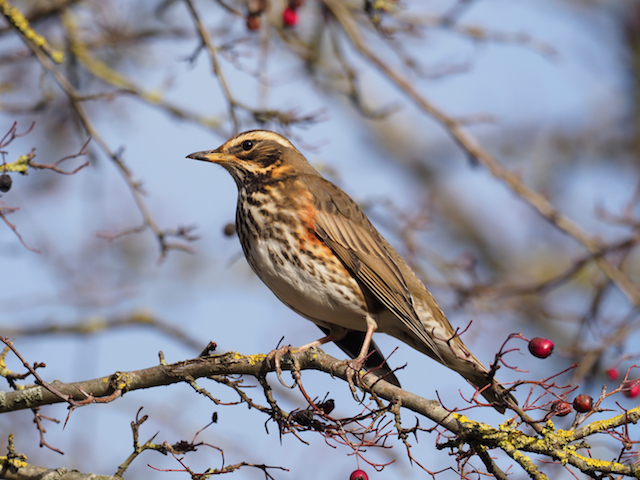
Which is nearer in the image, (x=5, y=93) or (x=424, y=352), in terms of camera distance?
(x=424, y=352)

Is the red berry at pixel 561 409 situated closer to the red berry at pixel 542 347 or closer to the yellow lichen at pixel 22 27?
the red berry at pixel 542 347

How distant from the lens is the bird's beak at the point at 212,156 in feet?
14.8

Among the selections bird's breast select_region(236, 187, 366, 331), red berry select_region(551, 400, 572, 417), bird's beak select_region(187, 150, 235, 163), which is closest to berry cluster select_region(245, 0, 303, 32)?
bird's beak select_region(187, 150, 235, 163)

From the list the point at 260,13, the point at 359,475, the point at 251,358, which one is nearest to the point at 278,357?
the point at 251,358

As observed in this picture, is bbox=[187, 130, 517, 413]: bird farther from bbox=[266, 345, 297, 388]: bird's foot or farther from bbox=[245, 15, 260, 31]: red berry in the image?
bbox=[245, 15, 260, 31]: red berry

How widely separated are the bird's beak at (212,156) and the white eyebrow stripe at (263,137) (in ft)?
0.41

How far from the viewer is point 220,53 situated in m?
4.57

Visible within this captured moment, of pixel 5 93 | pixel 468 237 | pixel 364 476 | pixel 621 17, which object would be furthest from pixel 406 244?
pixel 621 17

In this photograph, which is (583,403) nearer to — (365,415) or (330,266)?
(365,415)

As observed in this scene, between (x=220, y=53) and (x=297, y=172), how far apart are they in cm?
96

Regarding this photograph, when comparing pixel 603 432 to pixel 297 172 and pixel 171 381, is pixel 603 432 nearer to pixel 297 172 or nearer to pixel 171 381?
pixel 171 381

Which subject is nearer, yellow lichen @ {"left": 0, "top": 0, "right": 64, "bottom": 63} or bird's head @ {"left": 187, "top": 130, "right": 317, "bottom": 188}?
yellow lichen @ {"left": 0, "top": 0, "right": 64, "bottom": 63}

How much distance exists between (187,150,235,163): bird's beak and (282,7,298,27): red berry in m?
1.48

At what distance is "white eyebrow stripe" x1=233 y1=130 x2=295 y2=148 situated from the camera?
15.4 ft
